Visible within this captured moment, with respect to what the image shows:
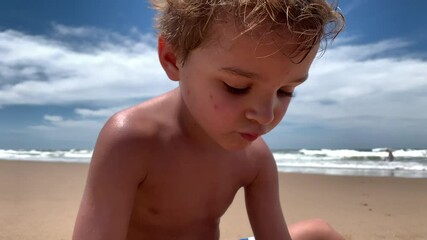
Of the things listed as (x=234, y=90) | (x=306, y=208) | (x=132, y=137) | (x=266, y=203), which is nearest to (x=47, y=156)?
(x=306, y=208)

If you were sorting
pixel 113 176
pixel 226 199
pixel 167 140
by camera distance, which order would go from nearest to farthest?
pixel 113 176 → pixel 167 140 → pixel 226 199

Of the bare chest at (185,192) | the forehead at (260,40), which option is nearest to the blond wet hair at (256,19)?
the forehead at (260,40)

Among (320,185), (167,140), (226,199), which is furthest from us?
(320,185)

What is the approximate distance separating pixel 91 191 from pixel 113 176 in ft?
0.24

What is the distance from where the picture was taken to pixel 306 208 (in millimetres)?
4211

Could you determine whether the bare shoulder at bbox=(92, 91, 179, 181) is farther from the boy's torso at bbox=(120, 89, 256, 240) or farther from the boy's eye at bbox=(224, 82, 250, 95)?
A: the boy's eye at bbox=(224, 82, 250, 95)

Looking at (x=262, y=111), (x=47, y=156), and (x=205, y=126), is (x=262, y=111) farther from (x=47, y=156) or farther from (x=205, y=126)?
(x=47, y=156)

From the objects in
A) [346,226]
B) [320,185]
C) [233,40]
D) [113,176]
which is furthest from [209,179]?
[320,185]

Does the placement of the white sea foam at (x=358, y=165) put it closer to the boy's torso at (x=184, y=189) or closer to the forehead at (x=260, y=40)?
the boy's torso at (x=184, y=189)

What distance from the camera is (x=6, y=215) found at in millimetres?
3420

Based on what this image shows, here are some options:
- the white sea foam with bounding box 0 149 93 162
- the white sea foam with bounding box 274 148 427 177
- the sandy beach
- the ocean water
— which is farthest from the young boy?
the white sea foam with bounding box 0 149 93 162

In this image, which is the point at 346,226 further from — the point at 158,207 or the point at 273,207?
the point at 158,207

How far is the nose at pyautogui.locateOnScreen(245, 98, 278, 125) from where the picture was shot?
1090 millimetres

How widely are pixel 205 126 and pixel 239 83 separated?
20 centimetres
